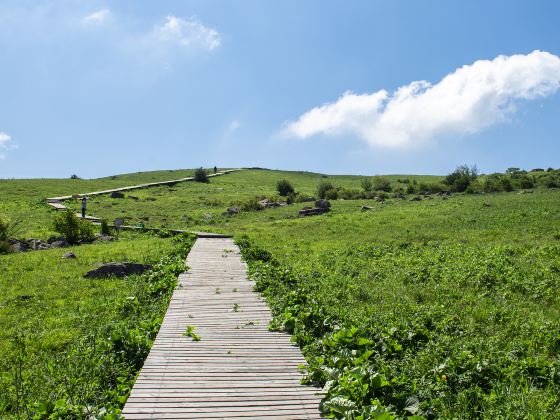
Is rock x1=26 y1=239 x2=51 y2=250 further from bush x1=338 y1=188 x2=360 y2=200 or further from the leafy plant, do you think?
bush x1=338 y1=188 x2=360 y2=200

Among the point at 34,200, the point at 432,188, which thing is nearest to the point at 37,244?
the point at 34,200

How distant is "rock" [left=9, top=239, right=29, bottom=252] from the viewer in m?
25.8

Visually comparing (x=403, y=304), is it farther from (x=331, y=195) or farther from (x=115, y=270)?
(x=331, y=195)

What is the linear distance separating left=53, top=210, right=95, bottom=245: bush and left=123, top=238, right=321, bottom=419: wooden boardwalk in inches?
700

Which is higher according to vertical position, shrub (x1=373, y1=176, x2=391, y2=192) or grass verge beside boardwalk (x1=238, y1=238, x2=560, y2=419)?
shrub (x1=373, y1=176, x2=391, y2=192)

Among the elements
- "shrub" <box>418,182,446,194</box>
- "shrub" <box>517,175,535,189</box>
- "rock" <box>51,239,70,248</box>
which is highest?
"shrub" <box>517,175,535,189</box>

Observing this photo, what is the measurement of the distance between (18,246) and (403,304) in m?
22.2

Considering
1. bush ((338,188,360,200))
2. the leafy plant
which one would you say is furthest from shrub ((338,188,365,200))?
the leafy plant

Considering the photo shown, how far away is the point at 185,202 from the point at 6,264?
33.9 m

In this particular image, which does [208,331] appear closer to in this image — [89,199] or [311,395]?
[311,395]

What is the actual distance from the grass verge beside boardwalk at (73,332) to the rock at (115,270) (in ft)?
1.87

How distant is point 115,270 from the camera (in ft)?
59.7

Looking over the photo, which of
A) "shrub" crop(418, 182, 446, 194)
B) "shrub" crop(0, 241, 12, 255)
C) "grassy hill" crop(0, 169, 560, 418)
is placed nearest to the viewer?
"grassy hill" crop(0, 169, 560, 418)

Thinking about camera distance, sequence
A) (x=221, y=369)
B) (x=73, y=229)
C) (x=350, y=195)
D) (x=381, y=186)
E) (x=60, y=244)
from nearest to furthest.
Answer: (x=221, y=369), (x=60, y=244), (x=73, y=229), (x=350, y=195), (x=381, y=186)
